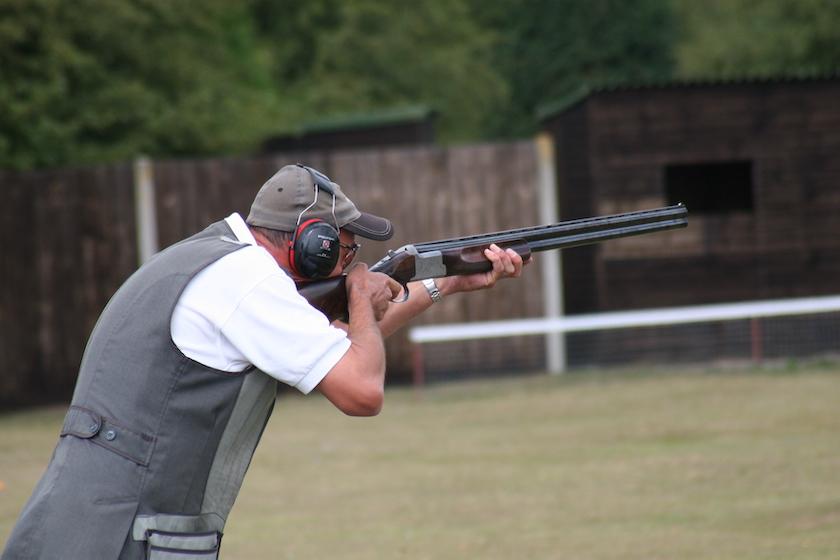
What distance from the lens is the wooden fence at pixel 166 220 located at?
475 inches

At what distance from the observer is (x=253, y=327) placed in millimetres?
2811

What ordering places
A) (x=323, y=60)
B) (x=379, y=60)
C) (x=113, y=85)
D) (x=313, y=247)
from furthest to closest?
(x=379, y=60)
(x=323, y=60)
(x=113, y=85)
(x=313, y=247)

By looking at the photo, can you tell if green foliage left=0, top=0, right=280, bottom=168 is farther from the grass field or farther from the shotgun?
the shotgun

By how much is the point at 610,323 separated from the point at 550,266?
3.67ft

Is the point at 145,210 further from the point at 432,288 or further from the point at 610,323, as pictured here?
the point at 432,288

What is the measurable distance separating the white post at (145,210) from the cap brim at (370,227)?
358 inches

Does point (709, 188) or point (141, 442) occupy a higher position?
point (709, 188)

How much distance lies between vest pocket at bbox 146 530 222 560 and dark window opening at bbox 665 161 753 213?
12.2m

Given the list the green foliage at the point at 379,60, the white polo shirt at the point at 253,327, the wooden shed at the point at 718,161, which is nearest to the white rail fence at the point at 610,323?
the wooden shed at the point at 718,161

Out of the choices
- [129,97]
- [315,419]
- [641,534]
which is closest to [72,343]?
[315,419]

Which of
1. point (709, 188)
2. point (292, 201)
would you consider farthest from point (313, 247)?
point (709, 188)

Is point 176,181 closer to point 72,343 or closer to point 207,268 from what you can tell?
point 72,343

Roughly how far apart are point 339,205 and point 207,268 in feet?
1.94

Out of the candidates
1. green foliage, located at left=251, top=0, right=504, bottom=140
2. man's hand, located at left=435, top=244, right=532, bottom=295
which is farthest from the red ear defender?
green foliage, located at left=251, top=0, right=504, bottom=140
